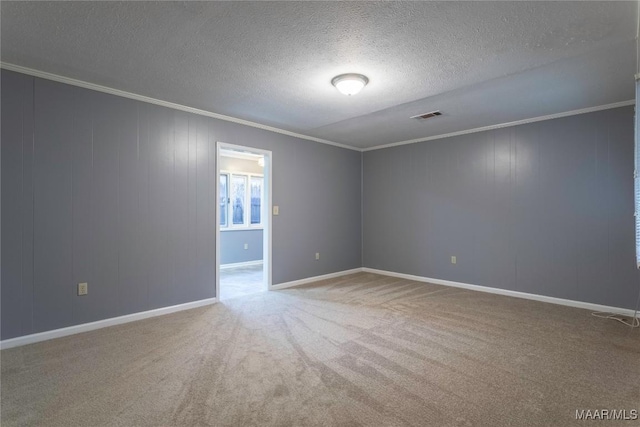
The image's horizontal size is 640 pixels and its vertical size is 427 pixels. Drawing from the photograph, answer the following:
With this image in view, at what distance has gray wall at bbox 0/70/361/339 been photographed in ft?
9.61

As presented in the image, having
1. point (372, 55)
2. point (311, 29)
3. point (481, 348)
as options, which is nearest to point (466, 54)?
point (372, 55)

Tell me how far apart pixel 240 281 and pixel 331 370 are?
361cm

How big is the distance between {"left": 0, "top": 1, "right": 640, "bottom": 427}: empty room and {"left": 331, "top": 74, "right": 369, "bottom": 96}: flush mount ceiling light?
0.09ft

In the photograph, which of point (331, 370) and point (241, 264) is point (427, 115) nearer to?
point (331, 370)

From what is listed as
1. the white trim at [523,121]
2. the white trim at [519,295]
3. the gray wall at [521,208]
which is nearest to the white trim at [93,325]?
the white trim at [519,295]

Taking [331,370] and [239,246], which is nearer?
[331,370]

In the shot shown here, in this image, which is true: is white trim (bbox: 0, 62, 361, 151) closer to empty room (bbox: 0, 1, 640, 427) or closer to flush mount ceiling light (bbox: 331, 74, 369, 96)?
empty room (bbox: 0, 1, 640, 427)

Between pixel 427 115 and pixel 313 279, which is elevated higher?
pixel 427 115

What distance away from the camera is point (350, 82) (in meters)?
3.04

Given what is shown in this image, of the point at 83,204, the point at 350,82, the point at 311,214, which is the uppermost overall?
the point at 350,82

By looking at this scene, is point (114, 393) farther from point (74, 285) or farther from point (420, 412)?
point (420, 412)

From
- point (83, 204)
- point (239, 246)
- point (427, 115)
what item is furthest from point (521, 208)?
point (239, 246)

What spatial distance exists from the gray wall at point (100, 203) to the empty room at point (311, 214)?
0.02m

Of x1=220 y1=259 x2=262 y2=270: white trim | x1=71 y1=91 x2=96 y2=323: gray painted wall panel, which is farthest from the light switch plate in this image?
x1=220 y1=259 x2=262 y2=270: white trim
